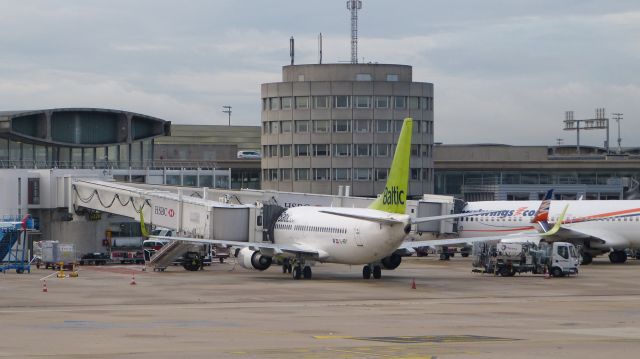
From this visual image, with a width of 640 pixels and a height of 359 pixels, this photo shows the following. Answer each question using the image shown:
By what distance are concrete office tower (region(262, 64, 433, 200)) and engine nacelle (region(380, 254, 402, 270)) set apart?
53011 millimetres

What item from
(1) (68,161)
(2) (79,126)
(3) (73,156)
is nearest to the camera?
(2) (79,126)

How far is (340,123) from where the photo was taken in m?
125

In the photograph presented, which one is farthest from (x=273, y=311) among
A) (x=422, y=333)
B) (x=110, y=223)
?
(x=110, y=223)

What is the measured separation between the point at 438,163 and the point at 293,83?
29579 millimetres

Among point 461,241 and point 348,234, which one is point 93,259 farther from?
point 461,241

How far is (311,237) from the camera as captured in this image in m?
69.3

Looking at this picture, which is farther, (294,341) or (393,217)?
(393,217)

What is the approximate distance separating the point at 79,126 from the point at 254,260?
95.0 feet

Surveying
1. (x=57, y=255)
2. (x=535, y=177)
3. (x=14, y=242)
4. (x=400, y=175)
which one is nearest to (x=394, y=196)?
(x=400, y=175)

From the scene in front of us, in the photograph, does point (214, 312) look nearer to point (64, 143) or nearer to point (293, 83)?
point (64, 143)

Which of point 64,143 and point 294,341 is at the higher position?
point 64,143

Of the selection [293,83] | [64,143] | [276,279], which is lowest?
[276,279]

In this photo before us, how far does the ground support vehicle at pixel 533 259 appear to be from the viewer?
71.9m

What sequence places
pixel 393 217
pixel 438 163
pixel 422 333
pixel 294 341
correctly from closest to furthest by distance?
1. pixel 294 341
2. pixel 422 333
3. pixel 393 217
4. pixel 438 163
